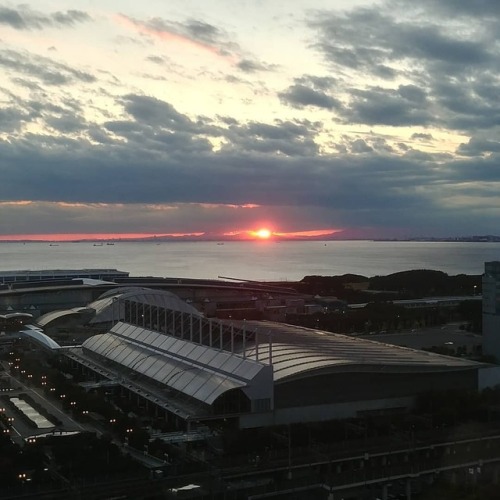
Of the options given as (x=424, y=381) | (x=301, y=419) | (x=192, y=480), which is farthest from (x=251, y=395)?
(x=424, y=381)

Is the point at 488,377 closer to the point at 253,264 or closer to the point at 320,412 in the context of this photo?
the point at 320,412

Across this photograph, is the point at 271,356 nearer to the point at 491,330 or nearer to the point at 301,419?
the point at 301,419

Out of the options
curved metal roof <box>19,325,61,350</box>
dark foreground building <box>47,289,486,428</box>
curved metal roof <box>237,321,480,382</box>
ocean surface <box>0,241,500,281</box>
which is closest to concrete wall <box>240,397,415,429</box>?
dark foreground building <box>47,289,486,428</box>

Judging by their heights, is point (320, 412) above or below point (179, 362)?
below

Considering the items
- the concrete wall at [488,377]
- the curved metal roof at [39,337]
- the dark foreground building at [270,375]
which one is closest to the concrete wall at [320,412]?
the dark foreground building at [270,375]

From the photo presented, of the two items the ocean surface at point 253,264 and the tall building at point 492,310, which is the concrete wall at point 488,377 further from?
the ocean surface at point 253,264

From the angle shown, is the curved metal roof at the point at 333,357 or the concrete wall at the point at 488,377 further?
the concrete wall at the point at 488,377

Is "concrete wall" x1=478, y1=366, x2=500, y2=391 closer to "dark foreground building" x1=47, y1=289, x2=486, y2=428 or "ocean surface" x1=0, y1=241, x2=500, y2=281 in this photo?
"dark foreground building" x1=47, y1=289, x2=486, y2=428

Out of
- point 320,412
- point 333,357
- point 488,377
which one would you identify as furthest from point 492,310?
point 320,412
